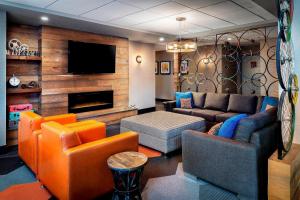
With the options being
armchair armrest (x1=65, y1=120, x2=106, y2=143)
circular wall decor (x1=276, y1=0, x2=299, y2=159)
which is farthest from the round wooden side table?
circular wall decor (x1=276, y1=0, x2=299, y2=159)

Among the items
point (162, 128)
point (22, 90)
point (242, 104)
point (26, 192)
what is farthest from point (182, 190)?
point (22, 90)

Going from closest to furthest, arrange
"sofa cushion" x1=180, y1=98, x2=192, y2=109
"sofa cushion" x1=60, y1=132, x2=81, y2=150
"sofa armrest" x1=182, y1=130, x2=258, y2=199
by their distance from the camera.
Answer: "sofa cushion" x1=60, y1=132, x2=81, y2=150
"sofa armrest" x1=182, y1=130, x2=258, y2=199
"sofa cushion" x1=180, y1=98, x2=192, y2=109

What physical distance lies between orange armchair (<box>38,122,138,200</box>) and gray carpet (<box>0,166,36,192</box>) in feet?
1.63

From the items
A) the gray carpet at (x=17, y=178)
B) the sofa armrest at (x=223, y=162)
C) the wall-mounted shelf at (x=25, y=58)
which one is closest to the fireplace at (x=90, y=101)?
the wall-mounted shelf at (x=25, y=58)

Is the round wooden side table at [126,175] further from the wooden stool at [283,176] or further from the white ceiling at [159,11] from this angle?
the white ceiling at [159,11]

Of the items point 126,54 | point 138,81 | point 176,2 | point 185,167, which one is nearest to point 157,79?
point 138,81

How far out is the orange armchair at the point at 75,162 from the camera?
2.08 meters

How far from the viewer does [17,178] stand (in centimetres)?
287

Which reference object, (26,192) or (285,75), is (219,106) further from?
(26,192)

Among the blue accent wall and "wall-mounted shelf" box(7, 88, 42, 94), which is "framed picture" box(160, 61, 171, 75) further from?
the blue accent wall

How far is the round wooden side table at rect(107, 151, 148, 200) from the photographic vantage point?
6.63 feet

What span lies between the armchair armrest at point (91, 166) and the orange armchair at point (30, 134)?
1.01m

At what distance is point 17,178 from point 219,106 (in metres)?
4.53

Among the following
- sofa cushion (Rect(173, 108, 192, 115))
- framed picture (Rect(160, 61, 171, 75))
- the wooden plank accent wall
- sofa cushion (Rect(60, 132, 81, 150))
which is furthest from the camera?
framed picture (Rect(160, 61, 171, 75))
